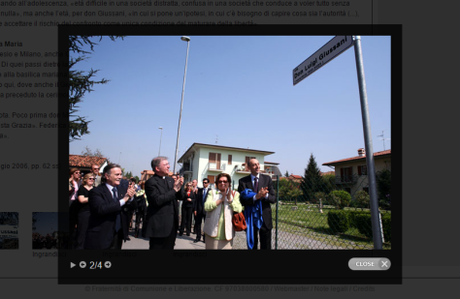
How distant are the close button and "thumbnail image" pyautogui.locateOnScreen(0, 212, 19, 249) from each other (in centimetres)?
311

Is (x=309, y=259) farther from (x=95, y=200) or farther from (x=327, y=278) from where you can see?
(x=95, y=200)

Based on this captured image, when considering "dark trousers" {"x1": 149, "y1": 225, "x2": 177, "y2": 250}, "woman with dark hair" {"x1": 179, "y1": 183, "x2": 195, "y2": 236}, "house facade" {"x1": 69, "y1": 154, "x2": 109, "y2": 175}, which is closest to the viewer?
"dark trousers" {"x1": 149, "y1": 225, "x2": 177, "y2": 250}

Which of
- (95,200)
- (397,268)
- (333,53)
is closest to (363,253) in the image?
(397,268)

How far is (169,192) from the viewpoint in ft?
10.5

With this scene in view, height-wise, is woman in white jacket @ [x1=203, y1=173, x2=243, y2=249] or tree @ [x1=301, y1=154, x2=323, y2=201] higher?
tree @ [x1=301, y1=154, x2=323, y2=201]

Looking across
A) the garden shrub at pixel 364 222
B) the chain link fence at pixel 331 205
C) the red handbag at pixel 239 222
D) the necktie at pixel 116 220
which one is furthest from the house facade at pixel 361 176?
the necktie at pixel 116 220

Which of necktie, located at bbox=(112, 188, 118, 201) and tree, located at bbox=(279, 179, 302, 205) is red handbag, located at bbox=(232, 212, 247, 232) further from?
necktie, located at bbox=(112, 188, 118, 201)

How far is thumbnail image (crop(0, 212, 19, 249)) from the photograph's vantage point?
225 cm

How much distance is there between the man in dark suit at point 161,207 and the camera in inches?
124

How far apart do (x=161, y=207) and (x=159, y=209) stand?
4 cm

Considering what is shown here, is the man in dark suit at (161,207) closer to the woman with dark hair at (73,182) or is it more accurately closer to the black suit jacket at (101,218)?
the black suit jacket at (101,218)

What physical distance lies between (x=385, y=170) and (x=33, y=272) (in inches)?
131

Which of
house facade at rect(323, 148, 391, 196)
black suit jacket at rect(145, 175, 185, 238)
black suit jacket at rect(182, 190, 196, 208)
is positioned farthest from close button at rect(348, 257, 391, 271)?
black suit jacket at rect(182, 190, 196, 208)

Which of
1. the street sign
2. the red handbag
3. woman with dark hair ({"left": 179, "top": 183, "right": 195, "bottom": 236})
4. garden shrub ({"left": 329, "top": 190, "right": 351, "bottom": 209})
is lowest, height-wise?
woman with dark hair ({"left": 179, "top": 183, "right": 195, "bottom": 236})
